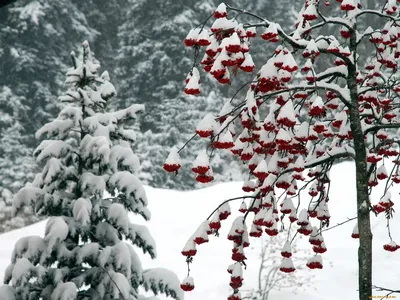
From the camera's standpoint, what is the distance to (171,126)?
23812 mm

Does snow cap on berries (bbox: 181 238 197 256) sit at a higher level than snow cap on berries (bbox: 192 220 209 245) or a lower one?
lower

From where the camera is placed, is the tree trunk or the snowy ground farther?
the snowy ground

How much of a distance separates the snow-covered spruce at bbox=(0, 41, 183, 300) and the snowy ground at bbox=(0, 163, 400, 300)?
17.7 feet

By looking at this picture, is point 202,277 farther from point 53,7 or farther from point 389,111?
point 53,7

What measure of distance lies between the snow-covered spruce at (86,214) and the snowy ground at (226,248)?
5.39 meters

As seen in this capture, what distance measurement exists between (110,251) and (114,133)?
5.14 feet

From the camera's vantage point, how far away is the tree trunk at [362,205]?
3.67 meters

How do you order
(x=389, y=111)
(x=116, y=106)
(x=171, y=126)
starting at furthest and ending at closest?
(x=116, y=106) → (x=171, y=126) → (x=389, y=111)

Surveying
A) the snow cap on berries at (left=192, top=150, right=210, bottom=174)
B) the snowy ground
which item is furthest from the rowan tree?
the snowy ground

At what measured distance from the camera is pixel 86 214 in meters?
5.94

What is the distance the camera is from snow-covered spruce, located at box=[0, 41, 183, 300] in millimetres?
5910

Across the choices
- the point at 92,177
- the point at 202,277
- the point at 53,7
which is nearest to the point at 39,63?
the point at 53,7

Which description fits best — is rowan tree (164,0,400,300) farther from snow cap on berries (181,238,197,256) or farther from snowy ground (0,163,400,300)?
snowy ground (0,163,400,300)

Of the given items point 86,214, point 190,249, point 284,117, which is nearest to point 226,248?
point 86,214
